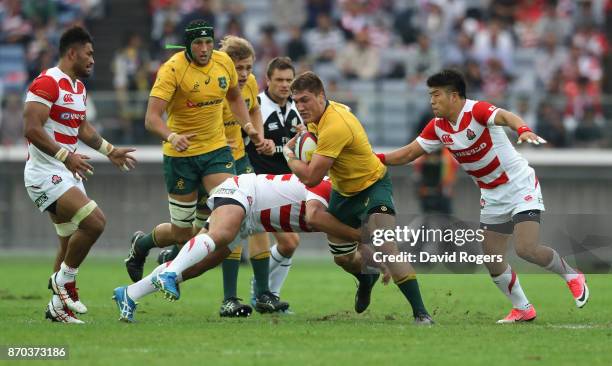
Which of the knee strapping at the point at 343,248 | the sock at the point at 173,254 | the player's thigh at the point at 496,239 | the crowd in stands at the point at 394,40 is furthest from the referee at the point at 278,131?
the crowd in stands at the point at 394,40

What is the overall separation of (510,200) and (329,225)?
69.5 inches

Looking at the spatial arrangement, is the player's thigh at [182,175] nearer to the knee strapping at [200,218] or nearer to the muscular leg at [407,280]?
the knee strapping at [200,218]

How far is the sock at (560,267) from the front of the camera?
11.3m

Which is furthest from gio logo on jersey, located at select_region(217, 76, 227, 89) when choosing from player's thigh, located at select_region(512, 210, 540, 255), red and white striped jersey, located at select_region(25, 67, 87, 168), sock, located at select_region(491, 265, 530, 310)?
sock, located at select_region(491, 265, 530, 310)

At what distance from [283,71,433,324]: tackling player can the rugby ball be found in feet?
0.28

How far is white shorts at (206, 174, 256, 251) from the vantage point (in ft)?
36.0

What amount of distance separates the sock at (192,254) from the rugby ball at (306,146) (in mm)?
1341

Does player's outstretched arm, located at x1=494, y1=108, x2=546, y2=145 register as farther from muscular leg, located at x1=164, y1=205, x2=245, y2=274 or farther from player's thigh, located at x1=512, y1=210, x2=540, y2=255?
muscular leg, located at x1=164, y1=205, x2=245, y2=274

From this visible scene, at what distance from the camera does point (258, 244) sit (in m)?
12.4

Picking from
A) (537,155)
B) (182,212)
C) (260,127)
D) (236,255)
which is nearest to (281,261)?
(236,255)

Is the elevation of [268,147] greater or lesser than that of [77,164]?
lesser

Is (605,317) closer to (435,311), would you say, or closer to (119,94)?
(435,311)

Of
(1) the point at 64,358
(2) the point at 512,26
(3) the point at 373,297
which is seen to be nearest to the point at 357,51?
(2) the point at 512,26

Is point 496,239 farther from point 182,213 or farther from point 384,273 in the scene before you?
point 182,213
